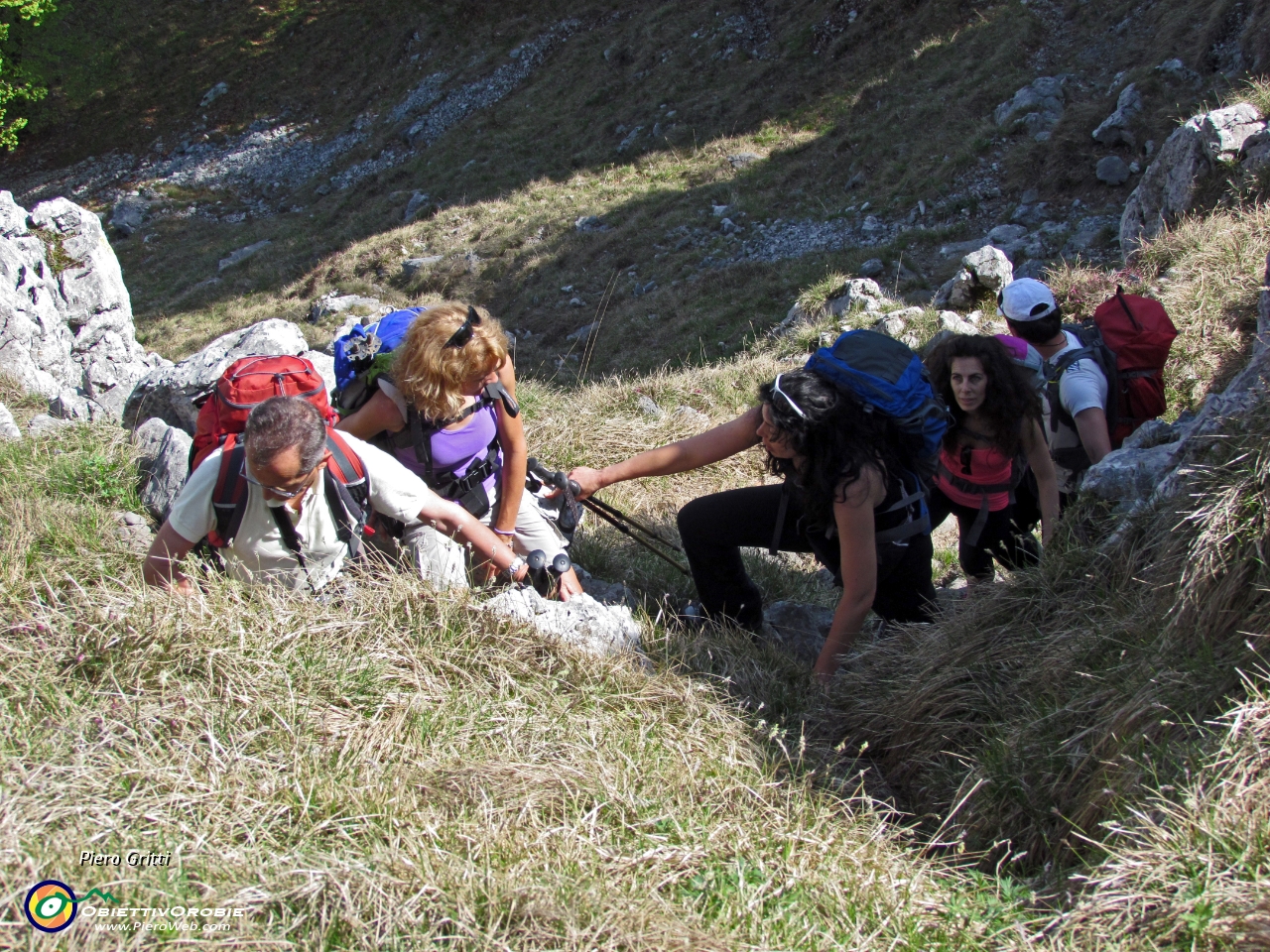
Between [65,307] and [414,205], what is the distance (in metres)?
13.8

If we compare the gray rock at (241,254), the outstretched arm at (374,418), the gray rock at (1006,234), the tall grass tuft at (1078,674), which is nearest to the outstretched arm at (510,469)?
the outstretched arm at (374,418)

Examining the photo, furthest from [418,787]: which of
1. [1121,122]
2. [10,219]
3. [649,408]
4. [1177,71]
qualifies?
[1177,71]

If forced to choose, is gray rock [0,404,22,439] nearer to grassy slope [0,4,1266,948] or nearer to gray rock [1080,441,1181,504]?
grassy slope [0,4,1266,948]

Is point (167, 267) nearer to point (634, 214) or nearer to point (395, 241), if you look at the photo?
point (395, 241)

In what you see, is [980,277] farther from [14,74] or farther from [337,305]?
[14,74]

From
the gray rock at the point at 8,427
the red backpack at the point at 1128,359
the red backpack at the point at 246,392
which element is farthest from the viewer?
the gray rock at the point at 8,427

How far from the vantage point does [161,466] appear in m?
4.44

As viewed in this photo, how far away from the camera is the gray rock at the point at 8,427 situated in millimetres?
4938

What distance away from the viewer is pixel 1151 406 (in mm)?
4344

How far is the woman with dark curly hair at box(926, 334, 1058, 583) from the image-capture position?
390cm

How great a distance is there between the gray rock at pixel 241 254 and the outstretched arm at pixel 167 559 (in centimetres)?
2015

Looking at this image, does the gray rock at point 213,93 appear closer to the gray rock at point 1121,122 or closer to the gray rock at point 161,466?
the gray rock at point 1121,122

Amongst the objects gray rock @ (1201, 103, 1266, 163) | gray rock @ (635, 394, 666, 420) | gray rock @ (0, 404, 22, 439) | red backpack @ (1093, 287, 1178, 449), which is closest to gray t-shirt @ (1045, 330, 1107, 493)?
red backpack @ (1093, 287, 1178, 449)

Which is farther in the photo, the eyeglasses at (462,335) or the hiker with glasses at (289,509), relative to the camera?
the eyeglasses at (462,335)
